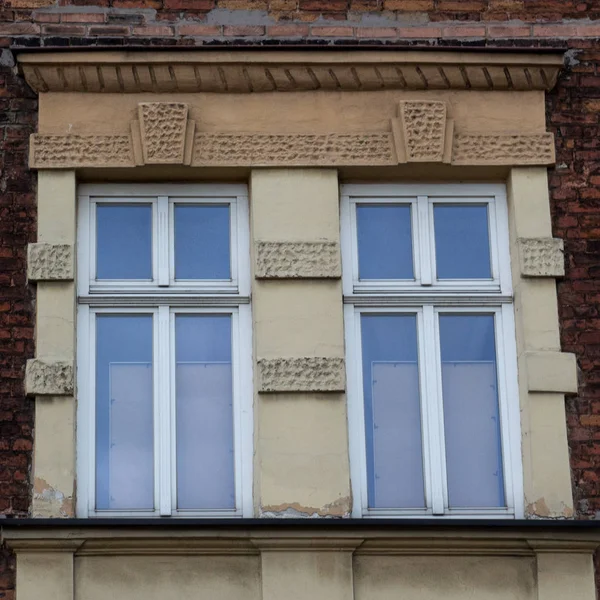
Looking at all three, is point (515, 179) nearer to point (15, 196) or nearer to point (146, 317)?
point (146, 317)

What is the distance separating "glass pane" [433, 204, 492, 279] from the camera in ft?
33.2

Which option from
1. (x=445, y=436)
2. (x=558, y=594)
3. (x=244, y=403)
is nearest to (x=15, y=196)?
(x=244, y=403)

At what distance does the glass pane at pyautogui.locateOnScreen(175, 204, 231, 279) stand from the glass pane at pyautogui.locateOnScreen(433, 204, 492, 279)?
125 cm

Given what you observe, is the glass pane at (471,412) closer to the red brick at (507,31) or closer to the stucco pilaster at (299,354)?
the stucco pilaster at (299,354)

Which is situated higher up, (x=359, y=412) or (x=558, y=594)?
(x=359, y=412)

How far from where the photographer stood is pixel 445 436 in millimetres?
9812

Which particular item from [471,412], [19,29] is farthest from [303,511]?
[19,29]

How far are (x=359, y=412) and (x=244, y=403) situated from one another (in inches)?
25.7

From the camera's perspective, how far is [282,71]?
33.4 feet

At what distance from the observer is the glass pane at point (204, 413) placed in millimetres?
9688

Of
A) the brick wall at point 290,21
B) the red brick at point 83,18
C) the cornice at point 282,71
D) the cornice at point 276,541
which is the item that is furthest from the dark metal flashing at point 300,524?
the red brick at point 83,18

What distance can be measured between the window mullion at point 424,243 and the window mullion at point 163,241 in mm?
1468

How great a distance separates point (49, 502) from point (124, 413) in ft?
2.31

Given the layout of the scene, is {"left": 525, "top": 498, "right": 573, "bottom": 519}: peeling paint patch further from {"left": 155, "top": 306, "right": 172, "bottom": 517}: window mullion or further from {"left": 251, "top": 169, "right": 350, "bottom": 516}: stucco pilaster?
{"left": 155, "top": 306, "right": 172, "bottom": 517}: window mullion
